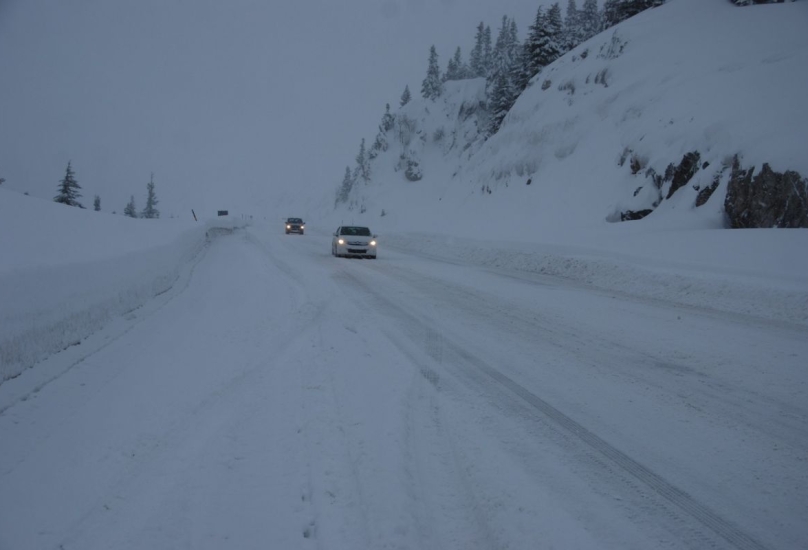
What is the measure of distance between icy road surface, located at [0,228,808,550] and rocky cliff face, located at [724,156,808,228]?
9.91 meters

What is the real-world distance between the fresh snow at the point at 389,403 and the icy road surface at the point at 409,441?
2 centimetres

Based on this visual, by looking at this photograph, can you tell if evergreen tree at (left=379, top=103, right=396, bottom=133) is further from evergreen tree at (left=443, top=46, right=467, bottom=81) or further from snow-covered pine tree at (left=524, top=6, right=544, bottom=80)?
snow-covered pine tree at (left=524, top=6, right=544, bottom=80)

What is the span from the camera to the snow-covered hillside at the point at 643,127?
19156 mm

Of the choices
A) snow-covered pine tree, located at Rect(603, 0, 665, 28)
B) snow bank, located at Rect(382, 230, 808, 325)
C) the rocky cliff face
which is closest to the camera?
snow bank, located at Rect(382, 230, 808, 325)

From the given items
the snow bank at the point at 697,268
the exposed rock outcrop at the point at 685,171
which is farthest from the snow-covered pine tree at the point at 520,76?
the snow bank at the point at 697,268

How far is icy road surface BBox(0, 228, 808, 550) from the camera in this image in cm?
284

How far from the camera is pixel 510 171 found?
39812 millimetres

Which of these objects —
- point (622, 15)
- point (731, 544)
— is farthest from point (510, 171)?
point (731, 544)

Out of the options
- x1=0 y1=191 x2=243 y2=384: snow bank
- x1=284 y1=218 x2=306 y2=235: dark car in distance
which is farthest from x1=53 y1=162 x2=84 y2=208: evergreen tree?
x1=0 y1=191 x2=243 y2=384: snow bank

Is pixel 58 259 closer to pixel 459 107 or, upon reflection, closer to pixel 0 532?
pixel 0 532

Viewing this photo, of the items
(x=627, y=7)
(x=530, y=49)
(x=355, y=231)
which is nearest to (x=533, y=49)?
(x=530, y=49)

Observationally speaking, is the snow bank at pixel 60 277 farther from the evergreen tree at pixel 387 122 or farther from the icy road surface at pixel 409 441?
the evergreen tree at pixel 387 122

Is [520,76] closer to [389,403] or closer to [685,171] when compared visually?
[685,171]

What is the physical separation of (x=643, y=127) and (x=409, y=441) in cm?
2879
